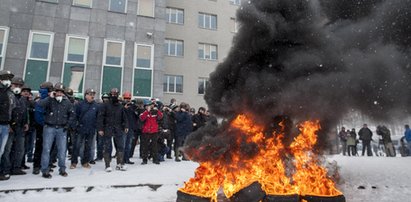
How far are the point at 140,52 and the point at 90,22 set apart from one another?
3.45 m

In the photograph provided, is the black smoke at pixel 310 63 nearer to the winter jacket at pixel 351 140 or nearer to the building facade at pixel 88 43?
the winter jacket at pixel 351 140

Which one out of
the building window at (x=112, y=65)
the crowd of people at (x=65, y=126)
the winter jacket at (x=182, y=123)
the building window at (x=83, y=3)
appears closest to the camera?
the crowd of people at (x=65, y=126)

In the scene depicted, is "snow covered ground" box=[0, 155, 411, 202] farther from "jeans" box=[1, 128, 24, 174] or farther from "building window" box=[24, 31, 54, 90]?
"building window" box=[24, 31, 54, 90]

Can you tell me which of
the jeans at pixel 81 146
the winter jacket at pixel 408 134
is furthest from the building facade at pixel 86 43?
the winter jacket at pixel 408 134

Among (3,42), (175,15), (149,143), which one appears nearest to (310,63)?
(149,143)

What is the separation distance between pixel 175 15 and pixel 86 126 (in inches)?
672

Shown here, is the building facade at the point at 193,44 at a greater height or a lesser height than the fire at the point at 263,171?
greater

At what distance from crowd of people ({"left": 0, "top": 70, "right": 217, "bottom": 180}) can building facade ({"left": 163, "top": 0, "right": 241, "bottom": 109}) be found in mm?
12425

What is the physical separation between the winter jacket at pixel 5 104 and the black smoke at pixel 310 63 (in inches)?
151

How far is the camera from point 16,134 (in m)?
7.08

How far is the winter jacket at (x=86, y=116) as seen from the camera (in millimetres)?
8672

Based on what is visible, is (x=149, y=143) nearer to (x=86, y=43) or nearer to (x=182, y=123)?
(x=182, y=123)

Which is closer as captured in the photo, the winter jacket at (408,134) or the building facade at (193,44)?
the winter jacket at (408,134)

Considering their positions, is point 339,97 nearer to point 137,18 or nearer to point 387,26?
point 387,26
